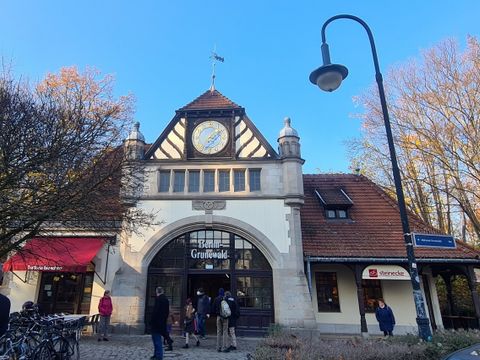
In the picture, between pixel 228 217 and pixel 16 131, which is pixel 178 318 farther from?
pixel 16 131

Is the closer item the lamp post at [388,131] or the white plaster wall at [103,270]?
the lamp post at [388,131]

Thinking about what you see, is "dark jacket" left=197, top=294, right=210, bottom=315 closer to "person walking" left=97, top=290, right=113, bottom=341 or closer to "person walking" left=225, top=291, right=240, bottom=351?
"person walking" left=225, top=291, right=240, bottom=351

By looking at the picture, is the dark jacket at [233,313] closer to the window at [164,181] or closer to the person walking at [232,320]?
the person walking at [232,320]

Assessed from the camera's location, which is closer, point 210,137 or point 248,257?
point 248,257

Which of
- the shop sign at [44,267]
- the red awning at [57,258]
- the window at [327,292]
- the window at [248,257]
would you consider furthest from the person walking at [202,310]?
the window at [327,292]

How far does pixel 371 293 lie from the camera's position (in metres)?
15.9

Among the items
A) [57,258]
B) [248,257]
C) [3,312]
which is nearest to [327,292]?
[248,257]

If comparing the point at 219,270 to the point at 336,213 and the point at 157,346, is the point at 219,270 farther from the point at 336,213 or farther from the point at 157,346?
the point at 336,213

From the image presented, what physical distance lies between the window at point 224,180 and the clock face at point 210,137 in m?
1.07

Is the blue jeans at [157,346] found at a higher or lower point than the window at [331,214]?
lower

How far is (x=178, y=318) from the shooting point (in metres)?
14.0

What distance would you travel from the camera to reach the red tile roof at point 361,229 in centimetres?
1502

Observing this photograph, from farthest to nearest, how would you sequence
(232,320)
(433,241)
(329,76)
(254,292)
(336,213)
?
(336,213), (254,292), (232,320), (329,76), (433,241)

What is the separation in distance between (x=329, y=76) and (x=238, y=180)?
8.88m
